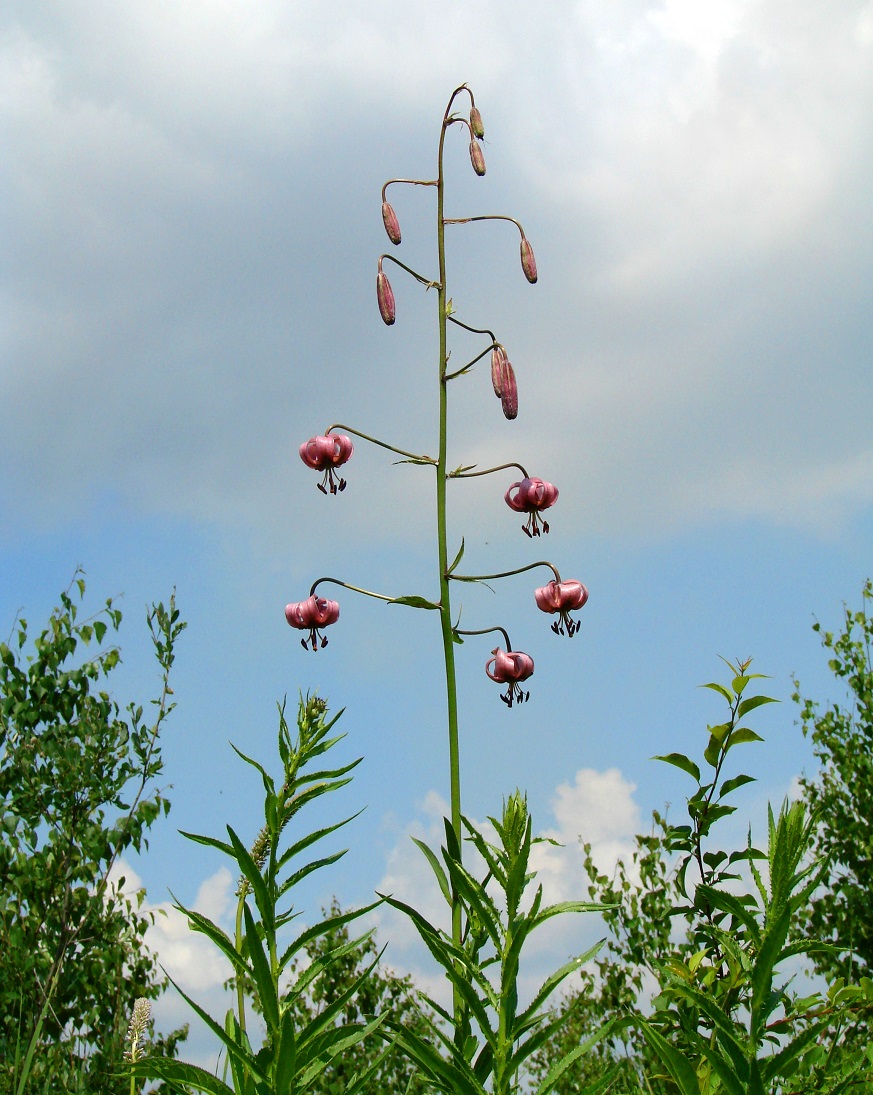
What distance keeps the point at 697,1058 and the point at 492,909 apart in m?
0.61

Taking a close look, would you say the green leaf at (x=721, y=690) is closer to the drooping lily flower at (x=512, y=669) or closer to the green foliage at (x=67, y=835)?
the drooping lily flower at (x=512, y=669)

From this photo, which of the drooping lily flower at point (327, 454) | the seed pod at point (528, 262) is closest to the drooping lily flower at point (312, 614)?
the drooping lily flower at point (327, 454)

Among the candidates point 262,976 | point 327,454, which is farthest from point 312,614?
point 262,976

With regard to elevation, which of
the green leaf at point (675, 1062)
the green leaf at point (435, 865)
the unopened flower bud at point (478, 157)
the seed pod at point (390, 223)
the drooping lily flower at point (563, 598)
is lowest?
the green leaf at point (675, 1062)

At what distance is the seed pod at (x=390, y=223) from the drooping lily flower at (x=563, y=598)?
958 mm

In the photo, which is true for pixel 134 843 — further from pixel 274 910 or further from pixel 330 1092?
pixel 274 910

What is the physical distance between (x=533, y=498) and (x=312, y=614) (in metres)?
0.61

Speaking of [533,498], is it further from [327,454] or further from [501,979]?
[501,979]

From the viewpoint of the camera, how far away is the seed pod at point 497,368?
2.48 m

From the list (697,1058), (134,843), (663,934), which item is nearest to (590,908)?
(697,1058)

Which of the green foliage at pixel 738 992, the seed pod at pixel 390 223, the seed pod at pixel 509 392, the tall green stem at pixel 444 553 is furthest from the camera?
the seed pod at pixel 390 223

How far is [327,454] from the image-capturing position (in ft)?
8.91

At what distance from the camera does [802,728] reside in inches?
317

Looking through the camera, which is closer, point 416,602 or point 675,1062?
point 675,1062
